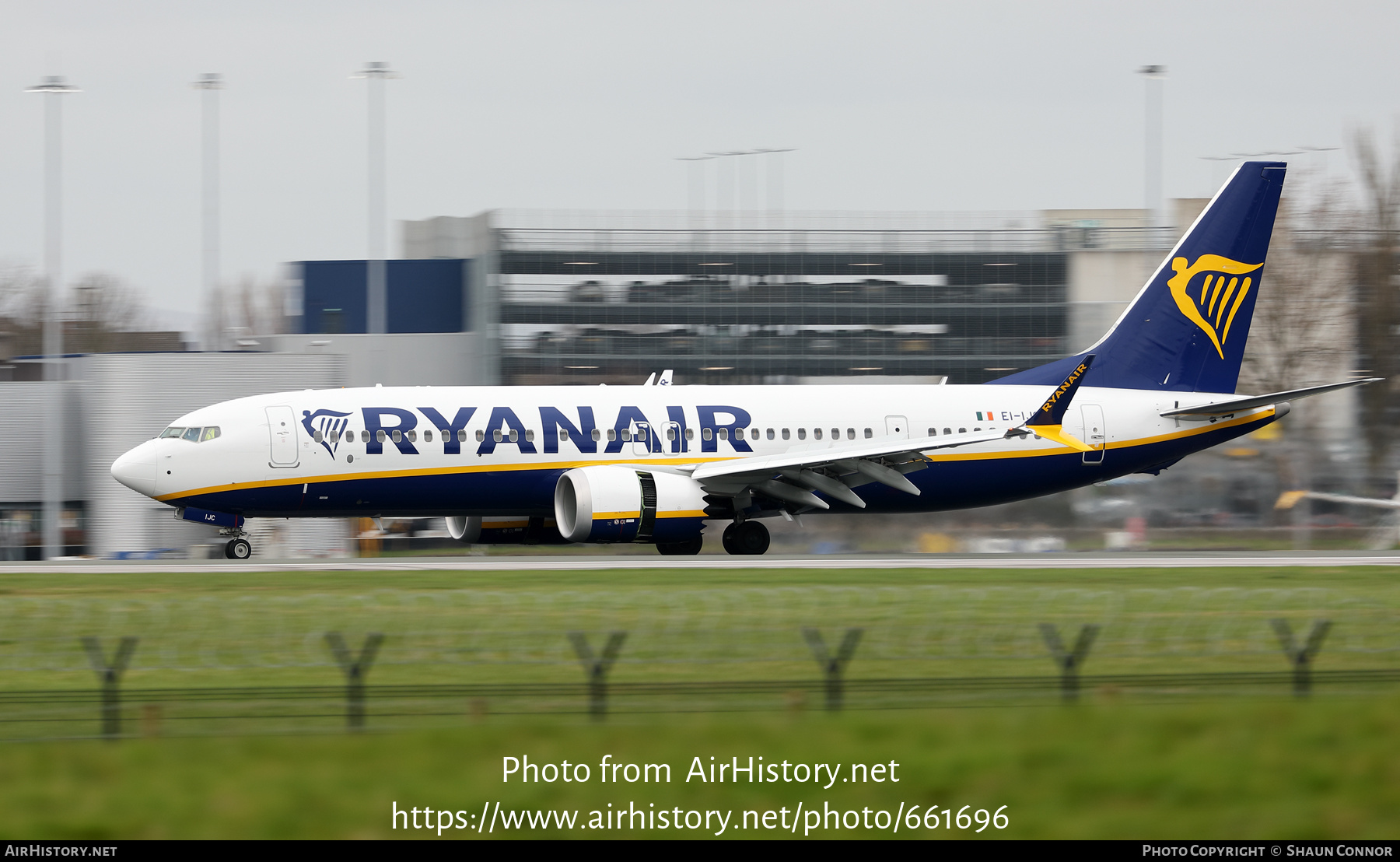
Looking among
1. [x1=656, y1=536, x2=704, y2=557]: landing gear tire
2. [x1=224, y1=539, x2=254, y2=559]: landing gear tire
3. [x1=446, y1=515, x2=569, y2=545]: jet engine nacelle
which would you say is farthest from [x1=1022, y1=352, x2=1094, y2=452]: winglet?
[x1=224, y1=539, x2=254, y2=559]: landing gear tire

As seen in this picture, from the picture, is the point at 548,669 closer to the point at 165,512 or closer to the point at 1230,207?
the point at 1230,207

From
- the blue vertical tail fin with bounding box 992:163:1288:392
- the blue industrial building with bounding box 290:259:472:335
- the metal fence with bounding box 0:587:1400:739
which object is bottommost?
the metal fence with bounding box 0:587:1400:739

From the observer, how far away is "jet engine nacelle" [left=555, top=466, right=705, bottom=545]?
34125mm

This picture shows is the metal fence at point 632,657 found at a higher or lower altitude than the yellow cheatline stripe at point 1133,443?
lower

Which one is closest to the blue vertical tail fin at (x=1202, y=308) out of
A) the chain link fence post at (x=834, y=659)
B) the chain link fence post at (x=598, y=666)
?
the chain link fence post at (x=834, y=659)

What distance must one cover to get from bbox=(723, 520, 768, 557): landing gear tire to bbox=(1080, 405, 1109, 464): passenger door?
8249mm

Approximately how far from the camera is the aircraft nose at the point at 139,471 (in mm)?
34906

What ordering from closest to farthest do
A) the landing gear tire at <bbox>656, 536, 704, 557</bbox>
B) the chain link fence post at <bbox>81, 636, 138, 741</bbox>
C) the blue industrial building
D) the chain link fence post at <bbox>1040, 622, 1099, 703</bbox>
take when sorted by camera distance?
the chain link fence post at <bbox>81, 636, 138, 741</bbox>
the chain link fence post at <bbox>1040, 622, 1099, 703</bbox>
the landing gear tire at <bbox>656, 536, 704, 557</bbox>
the blue industrial building

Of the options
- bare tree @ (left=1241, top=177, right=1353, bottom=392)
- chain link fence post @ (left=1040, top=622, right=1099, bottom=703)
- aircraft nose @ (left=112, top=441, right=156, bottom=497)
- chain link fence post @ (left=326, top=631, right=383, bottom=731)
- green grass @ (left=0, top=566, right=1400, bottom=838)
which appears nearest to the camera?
green grass @ (left=0, top=566, right=1400, bottom=838)

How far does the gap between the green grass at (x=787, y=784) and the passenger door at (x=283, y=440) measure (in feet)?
73.9

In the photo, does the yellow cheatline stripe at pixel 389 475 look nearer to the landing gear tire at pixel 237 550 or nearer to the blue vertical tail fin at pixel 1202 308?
the landing gear tire at pixel 237 550

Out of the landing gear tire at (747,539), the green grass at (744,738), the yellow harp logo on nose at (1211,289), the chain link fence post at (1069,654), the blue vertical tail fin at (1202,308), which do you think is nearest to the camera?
the green grass at (744,738)

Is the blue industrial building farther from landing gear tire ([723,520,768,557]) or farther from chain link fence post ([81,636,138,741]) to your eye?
chain link fence post ([81,636,138,741])

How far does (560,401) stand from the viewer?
36.8 meters
